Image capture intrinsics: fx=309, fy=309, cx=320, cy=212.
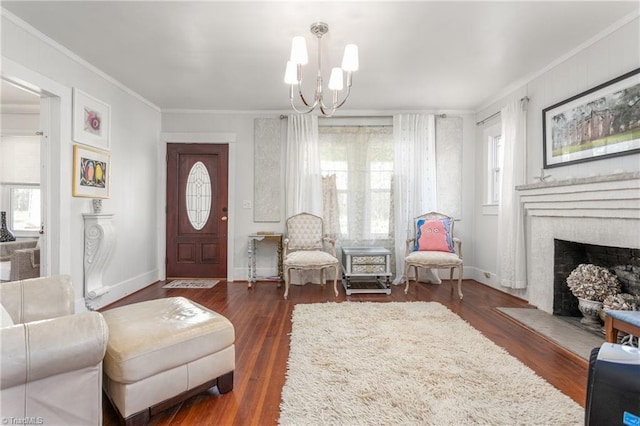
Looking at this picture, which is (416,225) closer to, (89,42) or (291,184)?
(291,184)

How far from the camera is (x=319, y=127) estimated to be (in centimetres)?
466

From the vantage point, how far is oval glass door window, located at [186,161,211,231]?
4.67 meters

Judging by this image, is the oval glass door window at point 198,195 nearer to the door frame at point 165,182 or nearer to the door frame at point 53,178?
the door frame at point 165,182

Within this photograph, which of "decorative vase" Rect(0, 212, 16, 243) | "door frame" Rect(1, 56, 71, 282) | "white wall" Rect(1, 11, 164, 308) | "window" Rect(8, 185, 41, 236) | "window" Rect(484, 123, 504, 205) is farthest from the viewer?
"window" Rect(8, 185, 41, 236)

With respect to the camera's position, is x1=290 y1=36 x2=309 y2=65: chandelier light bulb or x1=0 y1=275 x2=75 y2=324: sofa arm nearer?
x1=0 y1=275 x2=75 y2=324: sofa arm

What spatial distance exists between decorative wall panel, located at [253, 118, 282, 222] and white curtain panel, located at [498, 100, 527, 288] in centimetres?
302

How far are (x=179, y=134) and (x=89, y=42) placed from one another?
1.92 metres

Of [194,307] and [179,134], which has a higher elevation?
[179,134]

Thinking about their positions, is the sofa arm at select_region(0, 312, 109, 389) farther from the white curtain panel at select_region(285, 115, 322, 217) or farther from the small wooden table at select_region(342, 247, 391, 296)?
the white curtain panel at select_region(285, 115, 322, 217)

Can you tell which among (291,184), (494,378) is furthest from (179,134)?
(494,378)

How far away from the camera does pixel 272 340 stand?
2.49 meters

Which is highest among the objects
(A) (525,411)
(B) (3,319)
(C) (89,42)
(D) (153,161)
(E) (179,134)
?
(C) (89,42)

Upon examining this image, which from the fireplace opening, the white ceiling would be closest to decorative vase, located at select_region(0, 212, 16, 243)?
the white ceiling

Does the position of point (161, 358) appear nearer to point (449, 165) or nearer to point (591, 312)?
point (591, 312)
